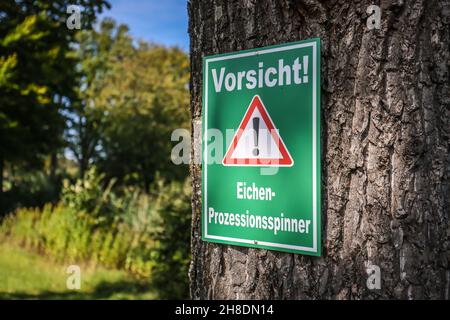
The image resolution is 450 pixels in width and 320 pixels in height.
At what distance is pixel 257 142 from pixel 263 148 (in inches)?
1.4

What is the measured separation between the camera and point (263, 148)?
A: 2080 millimetres

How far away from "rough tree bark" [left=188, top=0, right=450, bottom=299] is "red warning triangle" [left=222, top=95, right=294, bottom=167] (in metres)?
0.17

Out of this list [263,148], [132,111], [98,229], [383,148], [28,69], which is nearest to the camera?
[383,148]

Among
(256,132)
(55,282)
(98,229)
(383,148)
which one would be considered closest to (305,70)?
(256,132)

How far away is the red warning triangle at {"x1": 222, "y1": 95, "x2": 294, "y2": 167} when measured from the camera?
2043 millimetres

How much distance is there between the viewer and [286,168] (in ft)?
6.61

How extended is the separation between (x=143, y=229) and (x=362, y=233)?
8348 mm

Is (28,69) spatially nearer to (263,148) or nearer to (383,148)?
(263,148)

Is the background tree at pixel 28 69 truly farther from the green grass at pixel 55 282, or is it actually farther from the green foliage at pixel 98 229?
the green grass at pixel 55 282

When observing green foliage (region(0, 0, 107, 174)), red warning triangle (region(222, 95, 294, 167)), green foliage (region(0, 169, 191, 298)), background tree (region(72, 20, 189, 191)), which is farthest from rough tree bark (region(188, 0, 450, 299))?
background tree (region(72, 20, 189, 191))

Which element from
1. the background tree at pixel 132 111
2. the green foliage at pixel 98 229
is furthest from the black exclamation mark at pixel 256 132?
the background tree at pixel 132 111

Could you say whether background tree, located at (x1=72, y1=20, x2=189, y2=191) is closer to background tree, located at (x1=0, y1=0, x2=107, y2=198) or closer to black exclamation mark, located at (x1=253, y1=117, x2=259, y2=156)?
background tree, located at (x1=0, y1=0, x2=107, y2=198)

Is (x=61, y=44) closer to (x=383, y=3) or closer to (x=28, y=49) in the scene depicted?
(x=28, y=49)
